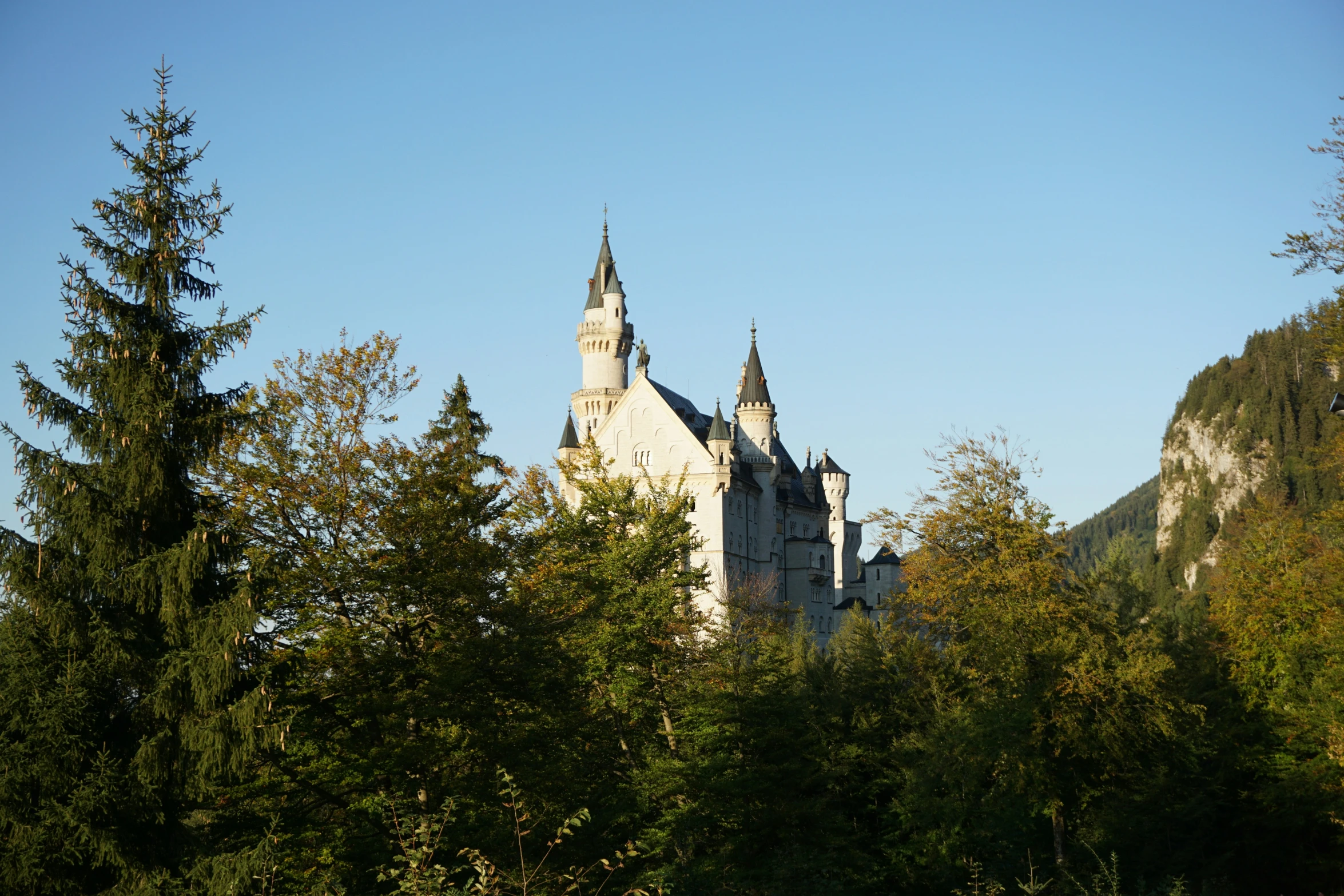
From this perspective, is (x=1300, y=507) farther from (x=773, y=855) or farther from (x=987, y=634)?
(x=773, y=855)

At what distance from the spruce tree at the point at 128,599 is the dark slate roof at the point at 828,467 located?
91973 millimetres

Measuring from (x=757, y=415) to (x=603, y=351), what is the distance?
11991mm

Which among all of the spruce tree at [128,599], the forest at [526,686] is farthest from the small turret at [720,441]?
the spruce tree at [128,599]

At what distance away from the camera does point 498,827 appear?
71.3 feet

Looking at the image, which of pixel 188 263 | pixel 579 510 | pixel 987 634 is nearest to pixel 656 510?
pixel 579 510

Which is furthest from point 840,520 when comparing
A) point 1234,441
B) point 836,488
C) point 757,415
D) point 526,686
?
point 1234,441

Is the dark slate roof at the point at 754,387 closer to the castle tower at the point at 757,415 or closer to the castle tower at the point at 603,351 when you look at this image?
the castle tower at the point at 757,415

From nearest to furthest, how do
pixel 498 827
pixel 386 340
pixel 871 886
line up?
pixel 498 827 → pixel 386 340 → pixel 871 886

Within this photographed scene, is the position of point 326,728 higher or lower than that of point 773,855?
A: higher

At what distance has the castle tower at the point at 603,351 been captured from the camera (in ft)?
305

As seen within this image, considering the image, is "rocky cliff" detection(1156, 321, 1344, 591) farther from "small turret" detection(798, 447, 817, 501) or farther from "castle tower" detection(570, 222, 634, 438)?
"castle tower" detection(570, 222, 634, 438)

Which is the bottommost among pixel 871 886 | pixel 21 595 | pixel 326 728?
pixel 871 886

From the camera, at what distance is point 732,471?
8712 cm

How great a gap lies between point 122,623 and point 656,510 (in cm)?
2162
